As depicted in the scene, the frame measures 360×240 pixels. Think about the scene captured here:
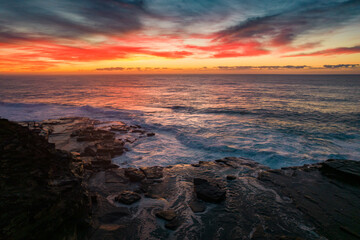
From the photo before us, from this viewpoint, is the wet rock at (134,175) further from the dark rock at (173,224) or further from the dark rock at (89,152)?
the dark rock at (89,152)

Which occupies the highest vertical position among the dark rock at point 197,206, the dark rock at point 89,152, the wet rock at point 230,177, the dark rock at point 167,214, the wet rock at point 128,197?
the dark rock at point 89,152

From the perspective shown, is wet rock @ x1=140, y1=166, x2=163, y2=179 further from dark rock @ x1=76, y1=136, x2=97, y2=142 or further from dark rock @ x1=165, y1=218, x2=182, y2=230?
dark rock @ x1=76, y1=136, x2=97, y2=142

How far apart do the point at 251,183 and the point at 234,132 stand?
1124 centimetres

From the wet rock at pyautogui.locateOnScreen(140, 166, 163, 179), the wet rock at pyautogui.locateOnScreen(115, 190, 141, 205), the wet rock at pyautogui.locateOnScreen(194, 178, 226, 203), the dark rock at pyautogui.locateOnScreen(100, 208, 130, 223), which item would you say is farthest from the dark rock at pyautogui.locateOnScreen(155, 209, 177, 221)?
the wet rock at pyautogui.locateOnScreen(140, 166, 163, 179)

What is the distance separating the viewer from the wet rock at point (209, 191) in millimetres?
8164

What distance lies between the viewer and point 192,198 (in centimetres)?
841

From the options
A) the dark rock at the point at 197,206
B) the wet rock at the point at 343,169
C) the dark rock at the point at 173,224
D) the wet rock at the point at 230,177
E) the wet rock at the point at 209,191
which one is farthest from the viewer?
the wet rock at the point at 230,177

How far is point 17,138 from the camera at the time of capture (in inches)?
206

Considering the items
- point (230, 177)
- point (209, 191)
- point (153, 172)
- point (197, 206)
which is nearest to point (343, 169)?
point (230, 177)

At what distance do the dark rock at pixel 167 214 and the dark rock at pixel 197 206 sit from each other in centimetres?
89

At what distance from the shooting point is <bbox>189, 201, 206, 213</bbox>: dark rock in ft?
24.7

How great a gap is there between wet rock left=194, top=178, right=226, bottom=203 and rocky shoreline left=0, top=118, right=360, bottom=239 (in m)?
0.04

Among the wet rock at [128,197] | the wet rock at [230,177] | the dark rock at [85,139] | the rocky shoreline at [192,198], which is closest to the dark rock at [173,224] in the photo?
the rocky shoreline at [192,198]

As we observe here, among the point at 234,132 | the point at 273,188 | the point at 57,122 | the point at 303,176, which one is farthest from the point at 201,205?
the point at 57,122
